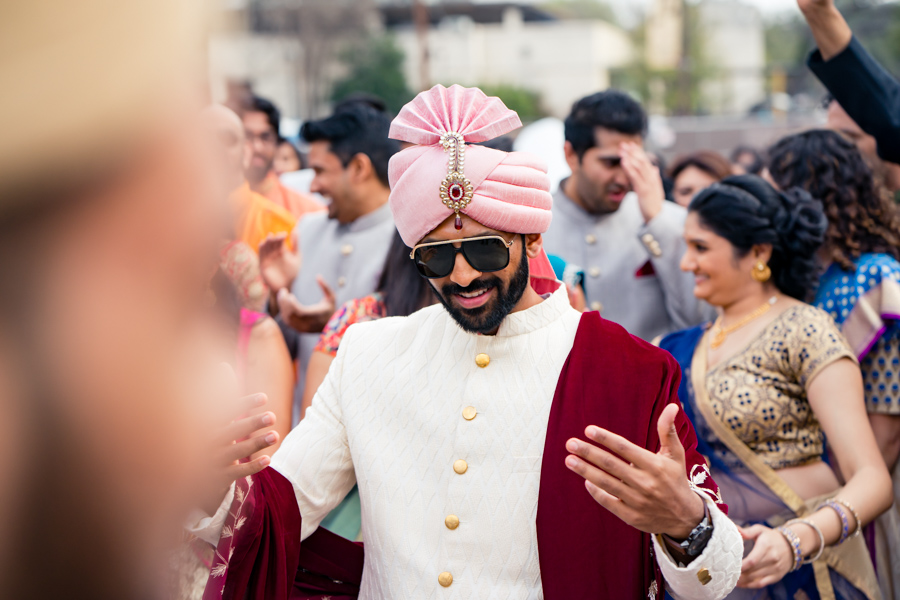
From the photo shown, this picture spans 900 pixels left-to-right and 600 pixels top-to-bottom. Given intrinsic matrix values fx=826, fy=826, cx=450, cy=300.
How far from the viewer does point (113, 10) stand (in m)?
0.61

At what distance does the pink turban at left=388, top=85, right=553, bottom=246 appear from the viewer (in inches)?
79.6

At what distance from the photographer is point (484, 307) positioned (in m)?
2.06

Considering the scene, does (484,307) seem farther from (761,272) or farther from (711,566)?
(761,272)

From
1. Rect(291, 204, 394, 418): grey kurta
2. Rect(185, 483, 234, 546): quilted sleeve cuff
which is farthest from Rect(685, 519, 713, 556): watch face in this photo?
Rect(291, 204, 394, 418): grey kurta

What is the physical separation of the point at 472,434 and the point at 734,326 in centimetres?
151

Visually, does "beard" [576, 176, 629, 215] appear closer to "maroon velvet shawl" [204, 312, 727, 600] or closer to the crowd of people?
the crowd of people

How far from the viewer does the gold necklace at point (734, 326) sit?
10.1 feet

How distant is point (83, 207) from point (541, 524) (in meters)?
1.48

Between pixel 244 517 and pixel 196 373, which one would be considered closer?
pixel 196 373

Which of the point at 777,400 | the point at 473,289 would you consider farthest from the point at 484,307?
the point at 777,400

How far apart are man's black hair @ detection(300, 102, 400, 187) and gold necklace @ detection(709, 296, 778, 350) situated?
205 cm

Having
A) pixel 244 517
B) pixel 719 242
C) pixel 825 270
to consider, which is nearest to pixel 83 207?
pixel 244 517

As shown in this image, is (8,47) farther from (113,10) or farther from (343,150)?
(343,150)

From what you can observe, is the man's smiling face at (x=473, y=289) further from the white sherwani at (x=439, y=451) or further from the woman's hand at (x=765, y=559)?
the woman's hand at (x=765, y=559)
